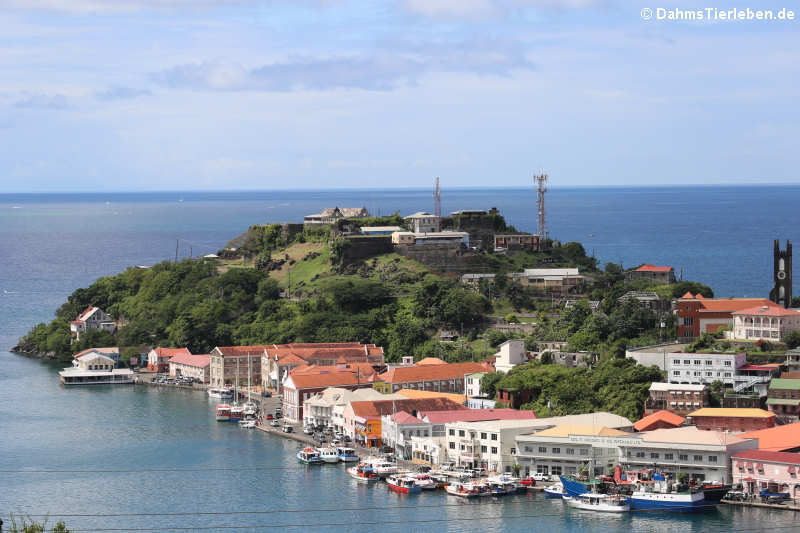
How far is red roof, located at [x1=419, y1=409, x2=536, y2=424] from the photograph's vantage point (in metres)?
41.7

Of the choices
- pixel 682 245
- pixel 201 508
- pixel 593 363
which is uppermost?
pixel 682 245

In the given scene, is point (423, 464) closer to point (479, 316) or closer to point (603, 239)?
point (479, 316)

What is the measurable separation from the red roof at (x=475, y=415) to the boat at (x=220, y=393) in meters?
13.0

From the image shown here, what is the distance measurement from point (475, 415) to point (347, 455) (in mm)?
4202

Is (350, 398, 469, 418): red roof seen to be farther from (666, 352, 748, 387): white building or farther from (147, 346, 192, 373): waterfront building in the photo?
(147, 346, 192, 373): waterfront building

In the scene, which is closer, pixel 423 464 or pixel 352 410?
pixel 423 464

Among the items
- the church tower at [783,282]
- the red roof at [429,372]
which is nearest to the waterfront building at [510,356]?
the red roof at [429,372]

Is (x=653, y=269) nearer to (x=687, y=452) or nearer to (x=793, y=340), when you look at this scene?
(x=793, y=340)

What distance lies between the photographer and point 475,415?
4191 centimetres

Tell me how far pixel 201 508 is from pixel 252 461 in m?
5.78

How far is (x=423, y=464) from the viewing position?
40.7 m

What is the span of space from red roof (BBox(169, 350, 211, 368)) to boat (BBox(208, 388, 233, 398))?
3.58 metres

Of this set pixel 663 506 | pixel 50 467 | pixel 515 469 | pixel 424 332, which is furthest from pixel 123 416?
pixel 663 506

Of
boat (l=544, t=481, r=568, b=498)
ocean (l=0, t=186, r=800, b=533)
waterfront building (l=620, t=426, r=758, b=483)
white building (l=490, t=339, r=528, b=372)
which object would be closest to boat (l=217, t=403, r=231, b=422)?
ocean (l=0, t=186, r=800, b=533)
